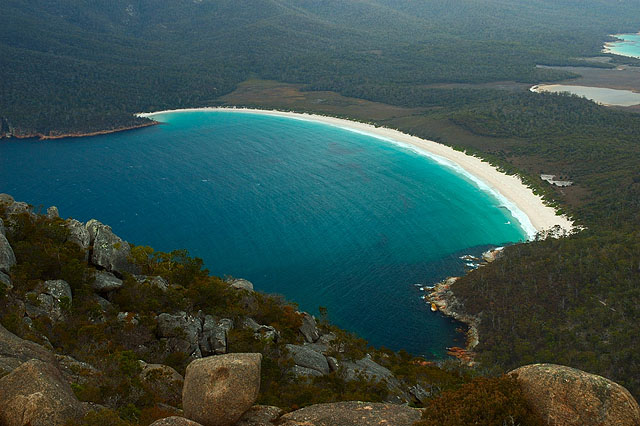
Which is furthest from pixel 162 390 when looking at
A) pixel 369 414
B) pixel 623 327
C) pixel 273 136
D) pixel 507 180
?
pixel 273 136

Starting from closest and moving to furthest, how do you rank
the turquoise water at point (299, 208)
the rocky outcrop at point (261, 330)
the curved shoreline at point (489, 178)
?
the rocky outcrop at point (261, 330), the turquoise water at point (299, 208), the curved shoreline at point (489, 178)

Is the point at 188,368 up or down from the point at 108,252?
up

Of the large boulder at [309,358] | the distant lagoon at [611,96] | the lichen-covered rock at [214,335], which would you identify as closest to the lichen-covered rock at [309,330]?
the large boulder at [309,358]

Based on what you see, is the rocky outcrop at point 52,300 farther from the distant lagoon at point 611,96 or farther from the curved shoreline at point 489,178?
the distant lagoon at point 611,96

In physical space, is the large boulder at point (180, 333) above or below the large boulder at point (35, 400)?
below

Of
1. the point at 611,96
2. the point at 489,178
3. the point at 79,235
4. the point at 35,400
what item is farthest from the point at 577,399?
the point at 611,96

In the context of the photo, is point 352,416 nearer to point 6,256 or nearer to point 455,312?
point 6,256

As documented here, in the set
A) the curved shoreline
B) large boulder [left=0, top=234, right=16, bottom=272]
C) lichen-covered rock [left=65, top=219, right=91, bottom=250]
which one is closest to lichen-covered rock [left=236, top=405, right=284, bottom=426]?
large boulder [left=0, top=234, right=16, bottom=272]
